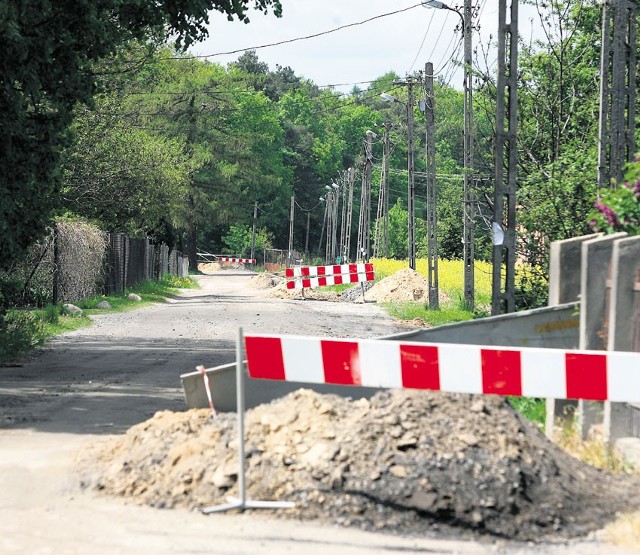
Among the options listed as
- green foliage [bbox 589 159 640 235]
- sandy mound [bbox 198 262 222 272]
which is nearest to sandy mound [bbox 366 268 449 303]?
green foliage [bbox 589 159 640 235]

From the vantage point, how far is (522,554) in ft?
22.2

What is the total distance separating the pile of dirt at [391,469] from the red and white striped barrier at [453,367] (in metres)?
0.33

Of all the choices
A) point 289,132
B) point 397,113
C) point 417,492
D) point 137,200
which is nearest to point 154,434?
point 417,492

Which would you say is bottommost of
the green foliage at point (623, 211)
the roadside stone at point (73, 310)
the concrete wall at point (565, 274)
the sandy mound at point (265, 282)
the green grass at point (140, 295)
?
the sandy mound at point (265, 282)

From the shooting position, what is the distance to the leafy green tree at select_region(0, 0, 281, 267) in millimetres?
15320

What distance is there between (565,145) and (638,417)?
14580mm

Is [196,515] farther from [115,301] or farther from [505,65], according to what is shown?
[115,301]

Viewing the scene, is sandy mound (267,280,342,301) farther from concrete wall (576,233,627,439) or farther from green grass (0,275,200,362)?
concrete wall (576,233,627,439)

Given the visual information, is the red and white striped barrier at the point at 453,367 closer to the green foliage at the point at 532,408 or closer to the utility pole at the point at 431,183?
the green foliage at the point at 532,408

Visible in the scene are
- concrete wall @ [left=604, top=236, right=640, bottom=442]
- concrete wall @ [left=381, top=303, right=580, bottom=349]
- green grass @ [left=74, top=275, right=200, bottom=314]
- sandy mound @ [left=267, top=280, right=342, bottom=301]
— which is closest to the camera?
concrete wall @ [left=604, top=236, right=640, bottom=442]

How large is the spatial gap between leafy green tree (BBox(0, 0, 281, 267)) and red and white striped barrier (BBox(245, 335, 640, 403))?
741 centimetres

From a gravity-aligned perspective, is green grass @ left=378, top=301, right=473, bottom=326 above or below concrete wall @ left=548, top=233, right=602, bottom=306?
below

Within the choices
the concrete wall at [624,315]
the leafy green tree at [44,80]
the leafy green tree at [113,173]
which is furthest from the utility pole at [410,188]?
the concrete wall at [624,315]

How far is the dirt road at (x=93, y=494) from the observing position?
686 centimetres
